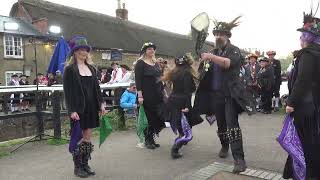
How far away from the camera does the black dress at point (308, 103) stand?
14.9 feet

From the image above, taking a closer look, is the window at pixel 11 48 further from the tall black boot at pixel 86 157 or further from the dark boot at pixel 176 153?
the tall black boot at pixel 86 157

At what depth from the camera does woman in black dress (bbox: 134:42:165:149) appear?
721 cm

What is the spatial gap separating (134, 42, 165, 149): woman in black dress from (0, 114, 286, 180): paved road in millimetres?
404

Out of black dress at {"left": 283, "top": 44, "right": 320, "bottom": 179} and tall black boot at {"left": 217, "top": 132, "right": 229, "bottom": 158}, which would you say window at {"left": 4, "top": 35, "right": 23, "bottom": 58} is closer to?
tall black boot at {"left": 217, "top": 132, "right": 229, "bottom": 158}

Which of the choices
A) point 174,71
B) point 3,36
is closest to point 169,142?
point 174,71

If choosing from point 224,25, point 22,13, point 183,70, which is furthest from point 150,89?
point 22,13

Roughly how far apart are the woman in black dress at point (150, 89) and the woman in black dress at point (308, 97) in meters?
3.05

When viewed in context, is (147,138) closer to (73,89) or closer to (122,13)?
(73,89)

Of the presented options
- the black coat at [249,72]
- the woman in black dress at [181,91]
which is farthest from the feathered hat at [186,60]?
the black coat at [249,72]

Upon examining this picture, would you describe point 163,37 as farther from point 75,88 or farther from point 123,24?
point 75,88

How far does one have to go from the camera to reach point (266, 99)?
1244cm

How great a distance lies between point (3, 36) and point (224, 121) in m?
26.1

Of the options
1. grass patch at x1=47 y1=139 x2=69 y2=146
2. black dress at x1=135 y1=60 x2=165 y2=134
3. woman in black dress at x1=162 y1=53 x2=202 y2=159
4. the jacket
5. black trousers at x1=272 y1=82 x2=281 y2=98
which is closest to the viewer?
woman in black dress at x1=162 y1=53 x2=202 y2=159

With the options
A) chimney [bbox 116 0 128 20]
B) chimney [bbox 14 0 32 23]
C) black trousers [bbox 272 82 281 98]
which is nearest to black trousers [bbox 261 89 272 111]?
black trousers [bbox 272 82 281 98]
